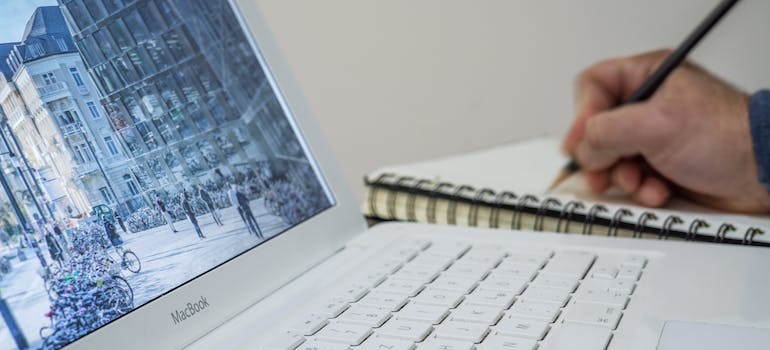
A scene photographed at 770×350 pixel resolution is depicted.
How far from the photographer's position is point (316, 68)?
4.09 feet

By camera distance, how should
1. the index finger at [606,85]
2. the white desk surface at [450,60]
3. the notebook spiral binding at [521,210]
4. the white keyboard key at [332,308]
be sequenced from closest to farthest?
the white keyboard key at [332,308]
the notebook spiral binding at [521,210]
the index finger at [606,85]
the white desk surface at [450,60]

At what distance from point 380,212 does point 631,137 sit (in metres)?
0.29

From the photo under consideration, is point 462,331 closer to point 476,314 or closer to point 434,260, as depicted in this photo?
point 476,314

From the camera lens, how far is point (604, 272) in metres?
0.51

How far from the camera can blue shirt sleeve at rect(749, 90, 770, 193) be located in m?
0.63

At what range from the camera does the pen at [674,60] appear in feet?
2.44

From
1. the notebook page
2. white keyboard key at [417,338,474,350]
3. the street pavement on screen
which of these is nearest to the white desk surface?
the notebook page

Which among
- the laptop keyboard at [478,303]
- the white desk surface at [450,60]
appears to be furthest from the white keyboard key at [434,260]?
the white desk surface at [450,60]

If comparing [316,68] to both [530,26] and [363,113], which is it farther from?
[530,26]

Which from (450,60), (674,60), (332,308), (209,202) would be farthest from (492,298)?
(450,60)

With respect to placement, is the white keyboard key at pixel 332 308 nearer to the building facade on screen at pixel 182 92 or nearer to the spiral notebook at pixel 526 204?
the building facade on screen at pixel 182 92

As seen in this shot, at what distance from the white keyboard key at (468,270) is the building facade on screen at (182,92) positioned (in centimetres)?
16

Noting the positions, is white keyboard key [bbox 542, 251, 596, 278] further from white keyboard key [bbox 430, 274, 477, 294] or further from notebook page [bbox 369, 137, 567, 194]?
notebook page [bbox 369, 137, 567, 194]

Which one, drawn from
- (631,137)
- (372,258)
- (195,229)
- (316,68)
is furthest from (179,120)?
(316,68)
